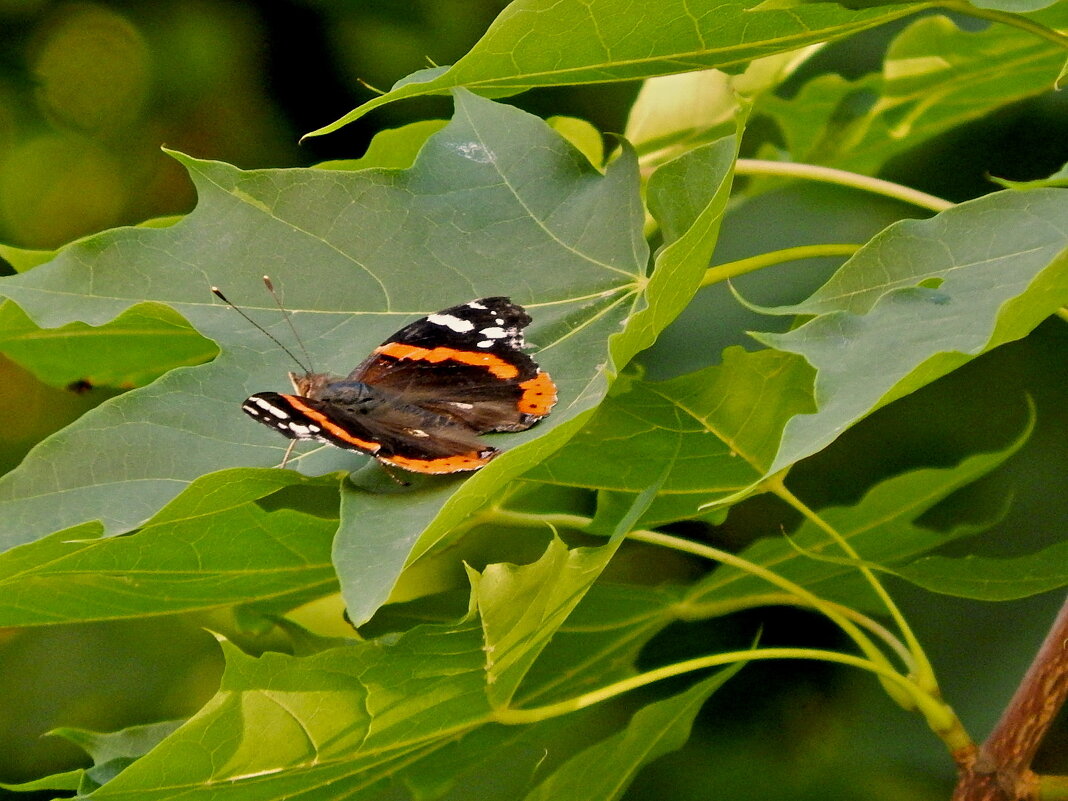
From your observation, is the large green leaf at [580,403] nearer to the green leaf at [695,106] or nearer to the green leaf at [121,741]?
the green leaf at [121,741]

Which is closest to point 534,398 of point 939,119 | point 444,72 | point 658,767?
point 444,72

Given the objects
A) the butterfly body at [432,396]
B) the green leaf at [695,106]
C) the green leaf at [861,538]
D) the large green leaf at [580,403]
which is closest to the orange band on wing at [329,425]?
the butterfly body at [432,396]

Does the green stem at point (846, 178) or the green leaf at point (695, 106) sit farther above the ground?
the green stem at point (846, 178)

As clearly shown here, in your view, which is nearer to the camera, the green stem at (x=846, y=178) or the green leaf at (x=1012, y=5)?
the green leaf at (x=1012, y=5)

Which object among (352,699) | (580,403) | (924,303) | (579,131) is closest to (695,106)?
(579,131)

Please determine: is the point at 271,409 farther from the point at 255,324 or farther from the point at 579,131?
the point at 579,131

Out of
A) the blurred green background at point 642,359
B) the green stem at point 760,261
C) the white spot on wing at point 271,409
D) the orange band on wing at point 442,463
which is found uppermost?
the green stem at point 760,261

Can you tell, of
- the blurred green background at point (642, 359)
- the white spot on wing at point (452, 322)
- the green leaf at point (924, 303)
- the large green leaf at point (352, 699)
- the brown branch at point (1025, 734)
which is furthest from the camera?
the blurred green background at point (642, 359)

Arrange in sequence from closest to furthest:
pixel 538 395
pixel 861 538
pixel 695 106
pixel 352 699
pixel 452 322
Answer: pixel 352 699 < pixel 538 395 < pixel 452 322 < pixel 861 538 < pixel 695 106
